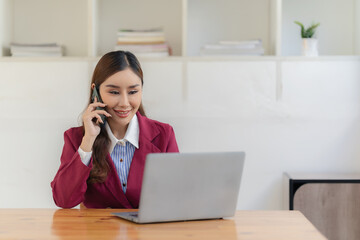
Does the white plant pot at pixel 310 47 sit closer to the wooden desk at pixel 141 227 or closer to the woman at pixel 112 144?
the woman at pixel 112 144

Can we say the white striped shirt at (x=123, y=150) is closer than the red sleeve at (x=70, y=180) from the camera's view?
No

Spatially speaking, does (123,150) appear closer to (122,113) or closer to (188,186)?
(122,113)

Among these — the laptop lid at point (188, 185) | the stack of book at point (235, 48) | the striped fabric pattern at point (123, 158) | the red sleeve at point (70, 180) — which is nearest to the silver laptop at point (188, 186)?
the laptop lid at point (188, 185)

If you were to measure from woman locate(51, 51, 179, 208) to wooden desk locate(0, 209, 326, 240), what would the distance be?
0.25 m

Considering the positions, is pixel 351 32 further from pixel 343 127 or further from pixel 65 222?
pixel 65 222

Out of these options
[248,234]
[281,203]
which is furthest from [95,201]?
[281,203]

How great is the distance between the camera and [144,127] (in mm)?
2451

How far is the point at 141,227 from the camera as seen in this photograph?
1739 millimetres

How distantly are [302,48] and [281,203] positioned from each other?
1024 mm

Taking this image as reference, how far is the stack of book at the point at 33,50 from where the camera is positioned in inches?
149

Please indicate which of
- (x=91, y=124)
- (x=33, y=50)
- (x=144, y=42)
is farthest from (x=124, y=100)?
(x=33, y=50)

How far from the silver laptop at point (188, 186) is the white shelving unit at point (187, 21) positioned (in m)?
2.24

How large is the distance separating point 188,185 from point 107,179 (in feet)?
1.96

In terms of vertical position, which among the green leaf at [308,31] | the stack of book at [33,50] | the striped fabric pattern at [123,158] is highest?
the green leaf at [308,31]
